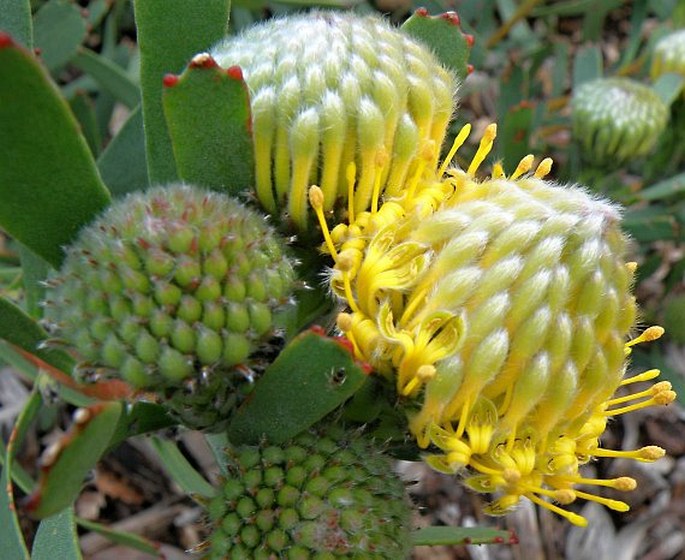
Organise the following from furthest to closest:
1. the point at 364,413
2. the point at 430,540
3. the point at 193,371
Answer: the point at 430,540 < the point at 364,413 < the point at 193,371

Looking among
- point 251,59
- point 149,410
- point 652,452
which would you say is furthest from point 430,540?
point 251,59

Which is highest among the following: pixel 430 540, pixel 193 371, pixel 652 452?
pixel 193 371

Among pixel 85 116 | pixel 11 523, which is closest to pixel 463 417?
pixel 11 523

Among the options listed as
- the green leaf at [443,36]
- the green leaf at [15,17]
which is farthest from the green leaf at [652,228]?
the green leaf at [15,17]

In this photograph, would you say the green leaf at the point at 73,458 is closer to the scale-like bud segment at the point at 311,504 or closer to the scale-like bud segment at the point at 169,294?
the scale-like bud segment at the point at 169,294

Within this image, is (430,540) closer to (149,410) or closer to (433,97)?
(149,410)

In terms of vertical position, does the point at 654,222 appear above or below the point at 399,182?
below
